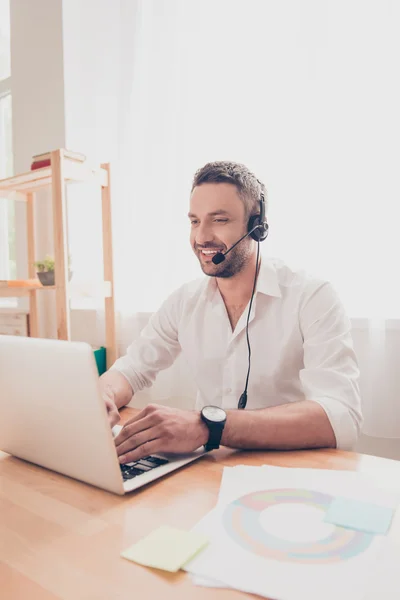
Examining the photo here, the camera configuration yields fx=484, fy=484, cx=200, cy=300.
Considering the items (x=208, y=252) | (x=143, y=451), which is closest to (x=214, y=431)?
(x=143, y=451)

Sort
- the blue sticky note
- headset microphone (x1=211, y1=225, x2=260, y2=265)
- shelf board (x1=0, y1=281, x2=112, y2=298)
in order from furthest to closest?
shelf board (x1=0, y1=281, x2=112, y2=298)
headset microphone (x1=211, y1=225, x2=260, y2=265)
the blue sticky note

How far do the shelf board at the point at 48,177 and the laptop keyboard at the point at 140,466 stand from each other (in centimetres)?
140

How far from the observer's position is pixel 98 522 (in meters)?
0.62

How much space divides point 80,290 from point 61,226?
28 cm

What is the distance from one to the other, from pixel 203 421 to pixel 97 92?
1.95 meters

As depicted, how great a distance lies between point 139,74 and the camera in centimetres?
208

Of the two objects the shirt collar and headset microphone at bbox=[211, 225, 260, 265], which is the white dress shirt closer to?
the shirt collar

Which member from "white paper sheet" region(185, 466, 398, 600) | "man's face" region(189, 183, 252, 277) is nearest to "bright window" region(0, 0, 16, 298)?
"man's face" region(189, 183, 252, 277)

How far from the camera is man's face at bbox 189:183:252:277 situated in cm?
133

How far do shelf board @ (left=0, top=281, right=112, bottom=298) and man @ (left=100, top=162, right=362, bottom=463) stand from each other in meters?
0.57

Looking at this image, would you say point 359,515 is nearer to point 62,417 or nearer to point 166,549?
point 166,549

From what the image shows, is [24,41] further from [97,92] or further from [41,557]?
[41,557]

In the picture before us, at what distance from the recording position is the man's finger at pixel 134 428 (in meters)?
0.83

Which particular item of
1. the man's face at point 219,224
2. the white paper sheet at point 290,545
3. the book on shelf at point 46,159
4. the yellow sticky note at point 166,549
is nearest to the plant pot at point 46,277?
the book on shelf at point 46,159
